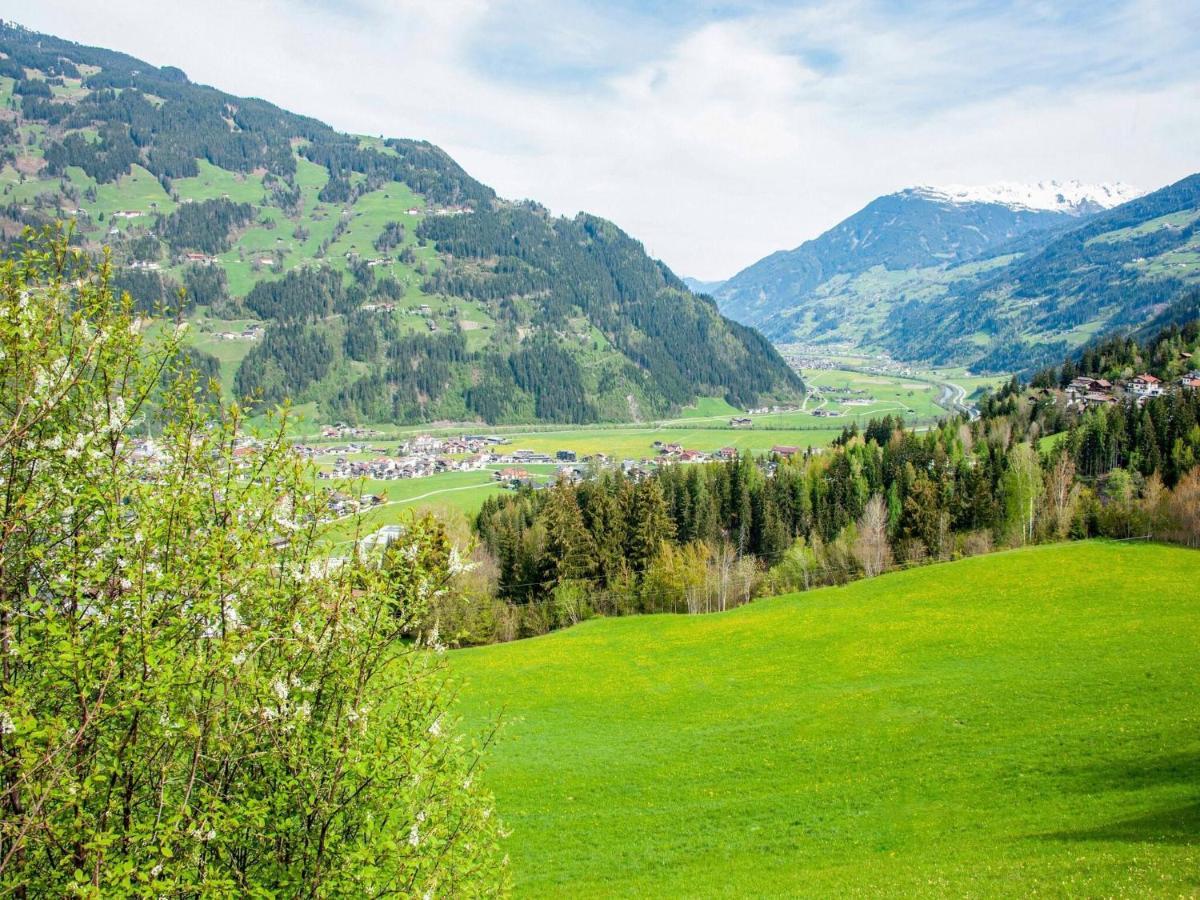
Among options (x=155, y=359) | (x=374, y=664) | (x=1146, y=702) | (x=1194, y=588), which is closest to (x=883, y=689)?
(x=1146, y=702)

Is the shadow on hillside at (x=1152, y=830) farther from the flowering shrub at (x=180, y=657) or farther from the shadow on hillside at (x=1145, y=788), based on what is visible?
the flowering shrub at (x=180, y=657)

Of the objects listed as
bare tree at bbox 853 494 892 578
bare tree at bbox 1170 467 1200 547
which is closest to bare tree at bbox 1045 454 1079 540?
bare tree at bbox 1170 467 1200 547

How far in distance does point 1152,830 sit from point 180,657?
78.9ft

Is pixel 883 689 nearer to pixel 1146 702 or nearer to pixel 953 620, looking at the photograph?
pixel 1146 702

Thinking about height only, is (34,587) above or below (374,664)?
above

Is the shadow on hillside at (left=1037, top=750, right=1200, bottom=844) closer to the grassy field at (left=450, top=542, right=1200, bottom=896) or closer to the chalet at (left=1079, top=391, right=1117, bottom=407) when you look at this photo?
the grassy field at (left=450, top=542, right=1200, bottom=896)

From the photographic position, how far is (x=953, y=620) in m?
50.0

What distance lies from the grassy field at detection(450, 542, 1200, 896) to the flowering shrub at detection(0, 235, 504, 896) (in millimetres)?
2008

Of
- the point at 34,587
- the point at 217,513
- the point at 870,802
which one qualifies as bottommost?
the point at 870,802

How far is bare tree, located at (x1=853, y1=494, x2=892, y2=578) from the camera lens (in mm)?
73625

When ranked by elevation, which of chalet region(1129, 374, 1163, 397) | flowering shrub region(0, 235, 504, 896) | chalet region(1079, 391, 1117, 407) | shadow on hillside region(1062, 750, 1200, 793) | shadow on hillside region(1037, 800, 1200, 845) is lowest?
shadow on hillside region(1062, 750, 1200, 793)

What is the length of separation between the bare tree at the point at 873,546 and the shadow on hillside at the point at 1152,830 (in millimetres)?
53178

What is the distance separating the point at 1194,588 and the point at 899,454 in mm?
57518

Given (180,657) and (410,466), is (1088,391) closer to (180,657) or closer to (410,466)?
(410,466)
